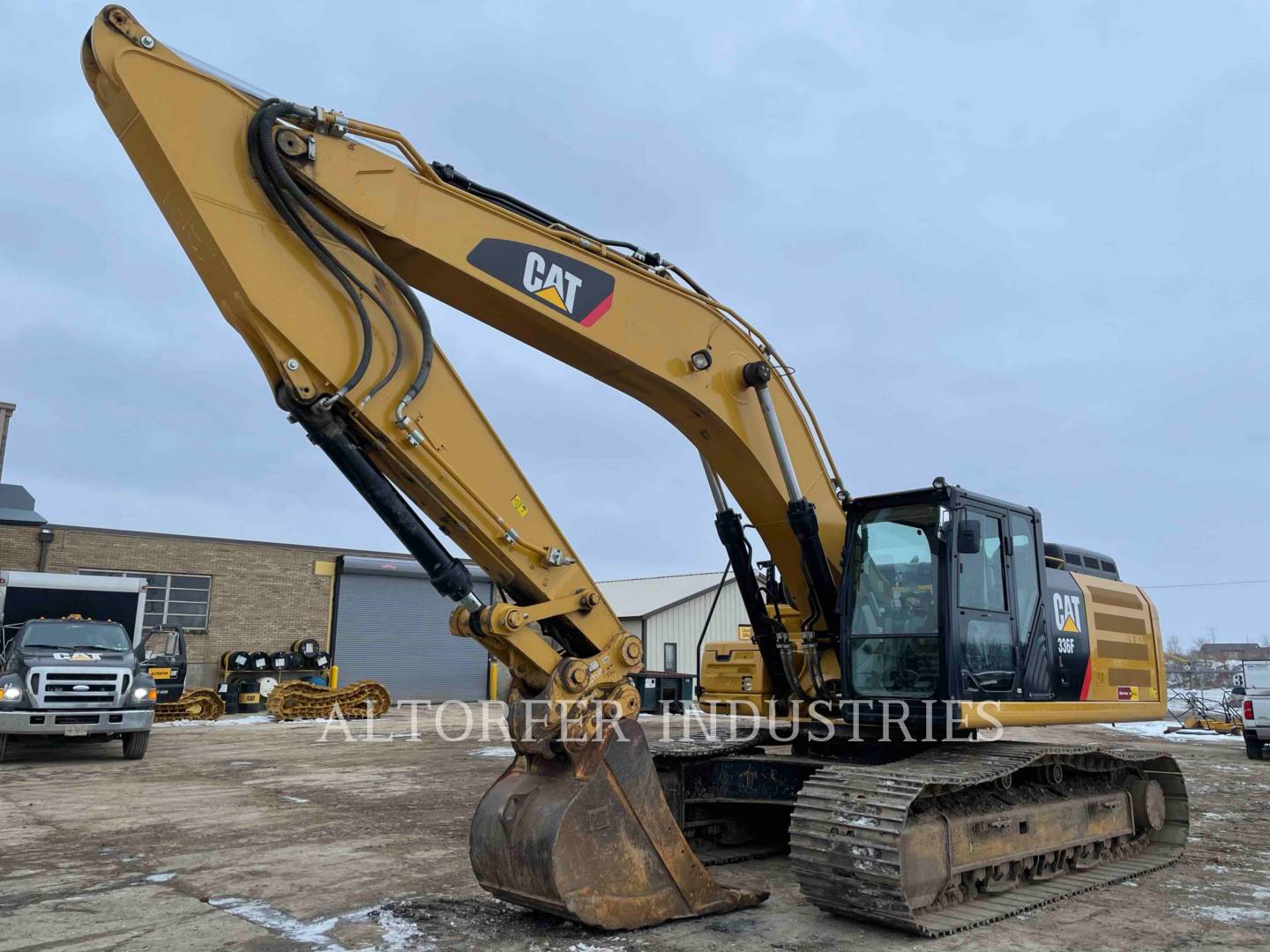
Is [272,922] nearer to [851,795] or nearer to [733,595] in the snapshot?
[851,795]

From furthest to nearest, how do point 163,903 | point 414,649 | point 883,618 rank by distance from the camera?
point 414,649 → point 883,618 → point 163,903

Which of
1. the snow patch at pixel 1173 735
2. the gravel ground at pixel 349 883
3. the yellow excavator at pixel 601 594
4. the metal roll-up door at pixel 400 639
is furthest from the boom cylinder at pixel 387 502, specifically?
the metal roll-up door at pixel 400 639

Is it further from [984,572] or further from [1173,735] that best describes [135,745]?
[1173,735]

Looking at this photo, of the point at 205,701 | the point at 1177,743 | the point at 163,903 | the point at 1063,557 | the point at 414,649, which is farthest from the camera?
the point at 414,649

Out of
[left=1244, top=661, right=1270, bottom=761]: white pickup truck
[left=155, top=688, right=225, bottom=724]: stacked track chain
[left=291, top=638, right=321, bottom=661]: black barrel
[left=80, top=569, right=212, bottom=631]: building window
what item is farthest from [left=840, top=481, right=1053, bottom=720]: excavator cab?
[left=80, top=569, right=212, bottom=631]: building window

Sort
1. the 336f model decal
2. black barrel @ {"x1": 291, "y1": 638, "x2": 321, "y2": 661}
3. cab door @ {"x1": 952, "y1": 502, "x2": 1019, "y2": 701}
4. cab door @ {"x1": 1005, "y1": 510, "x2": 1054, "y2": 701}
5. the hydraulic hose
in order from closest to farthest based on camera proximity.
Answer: the hydraulic hose < the 336f model decal < cab door @ {"x1": 952, "y1": 502, "x2": 1019, "y2": 701} < cab door @ {"x1": 1005, "y1": 510, "x2": 1054, "y2": 701} < black barrel @ {"x1": 291, "y1": 638, "x2": 321, "y2": 661}

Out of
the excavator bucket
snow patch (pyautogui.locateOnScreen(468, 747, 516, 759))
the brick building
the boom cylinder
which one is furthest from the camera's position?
the brick building

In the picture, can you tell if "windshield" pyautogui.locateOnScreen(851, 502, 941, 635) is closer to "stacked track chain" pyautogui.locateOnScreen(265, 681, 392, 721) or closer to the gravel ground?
the gravel ground

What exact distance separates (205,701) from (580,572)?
63.6 ft

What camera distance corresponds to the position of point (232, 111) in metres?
4.97

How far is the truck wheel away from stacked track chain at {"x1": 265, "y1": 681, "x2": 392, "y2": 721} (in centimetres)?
809

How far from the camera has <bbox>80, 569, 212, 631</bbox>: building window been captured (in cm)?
2611

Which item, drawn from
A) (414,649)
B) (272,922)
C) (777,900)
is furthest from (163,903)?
(414,649)

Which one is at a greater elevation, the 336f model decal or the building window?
the 336f model decal
